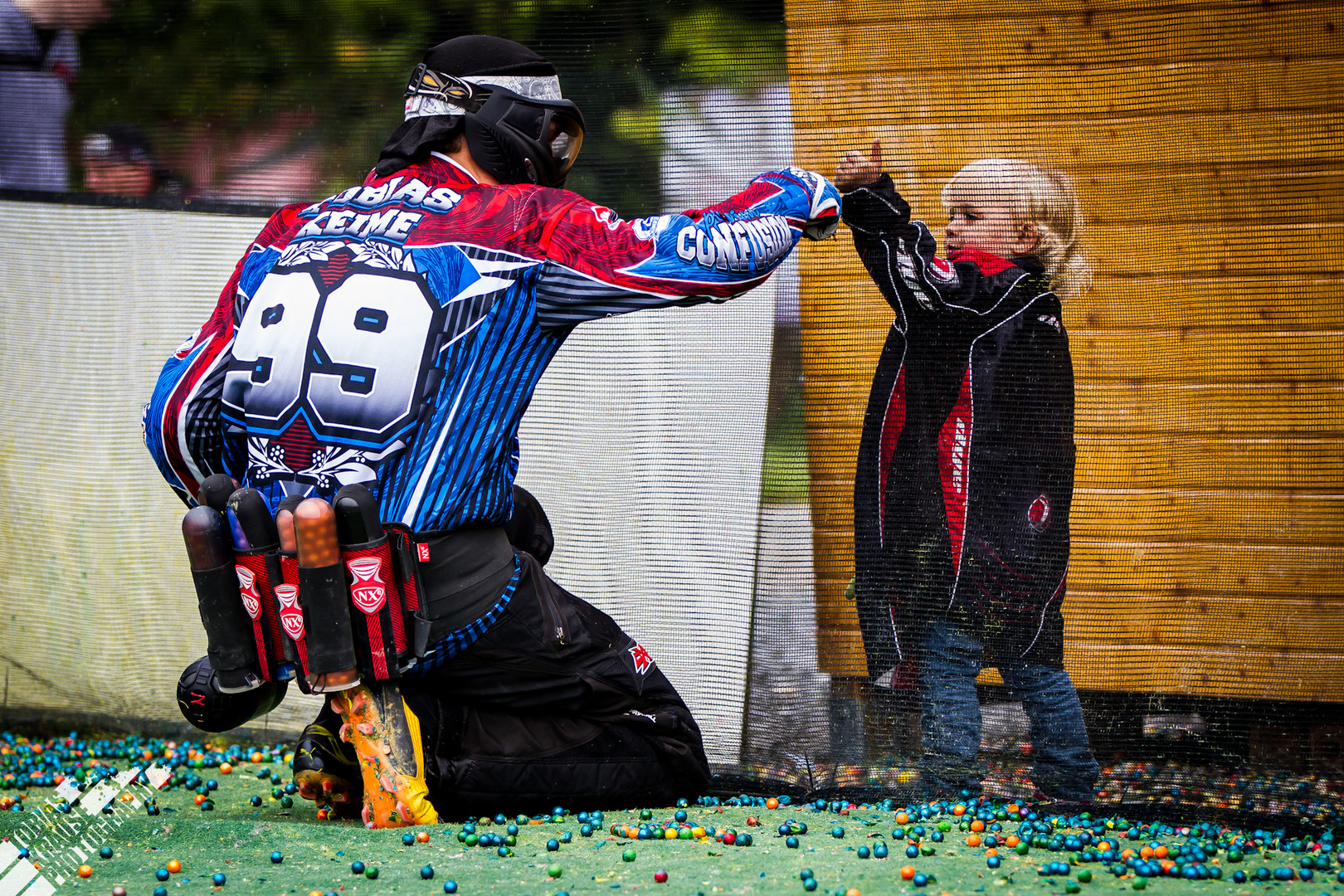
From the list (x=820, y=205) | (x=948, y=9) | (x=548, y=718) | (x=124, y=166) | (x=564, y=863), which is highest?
(x=948, y=9)

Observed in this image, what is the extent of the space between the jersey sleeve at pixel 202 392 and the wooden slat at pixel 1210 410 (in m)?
2.09

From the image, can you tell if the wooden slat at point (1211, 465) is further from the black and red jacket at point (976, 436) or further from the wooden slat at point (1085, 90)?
the wooden slat at point (1085, 90)

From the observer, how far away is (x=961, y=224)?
119 inches

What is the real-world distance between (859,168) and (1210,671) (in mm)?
1589

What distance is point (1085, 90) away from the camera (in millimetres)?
2910

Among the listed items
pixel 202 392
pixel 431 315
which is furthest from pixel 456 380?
pixel 202 392

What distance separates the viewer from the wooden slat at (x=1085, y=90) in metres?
2.79

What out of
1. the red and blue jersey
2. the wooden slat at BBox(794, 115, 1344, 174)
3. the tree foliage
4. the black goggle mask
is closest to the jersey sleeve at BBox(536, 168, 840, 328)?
the red and blue jersey

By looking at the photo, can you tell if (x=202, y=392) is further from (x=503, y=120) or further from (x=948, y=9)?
(x=948, y=9)

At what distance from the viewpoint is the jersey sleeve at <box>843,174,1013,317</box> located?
3.00 metres

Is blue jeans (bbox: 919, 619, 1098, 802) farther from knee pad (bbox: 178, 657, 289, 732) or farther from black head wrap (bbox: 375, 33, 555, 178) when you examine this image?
black head wrap (bbox: 375, 33, 555, 178)

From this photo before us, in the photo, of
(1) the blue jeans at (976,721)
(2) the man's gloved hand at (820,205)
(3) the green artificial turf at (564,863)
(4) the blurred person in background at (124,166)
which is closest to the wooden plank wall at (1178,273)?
(1) the blue jeans at (976,721)

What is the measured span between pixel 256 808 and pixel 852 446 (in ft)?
6.02

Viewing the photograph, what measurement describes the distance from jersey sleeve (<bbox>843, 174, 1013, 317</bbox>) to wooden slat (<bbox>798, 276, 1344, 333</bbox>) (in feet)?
0.26
